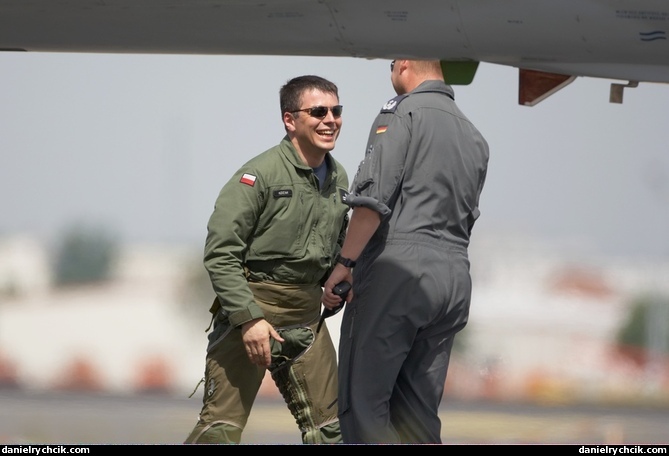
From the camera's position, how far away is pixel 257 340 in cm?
465

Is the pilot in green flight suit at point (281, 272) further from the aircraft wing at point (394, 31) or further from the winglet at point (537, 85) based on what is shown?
the winglet at point (537, 85)

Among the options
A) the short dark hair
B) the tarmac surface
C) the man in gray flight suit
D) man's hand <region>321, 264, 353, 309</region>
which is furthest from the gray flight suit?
the tarmac surface

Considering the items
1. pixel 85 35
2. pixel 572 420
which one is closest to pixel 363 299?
pixel 85 35

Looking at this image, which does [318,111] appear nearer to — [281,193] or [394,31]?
[281,193]

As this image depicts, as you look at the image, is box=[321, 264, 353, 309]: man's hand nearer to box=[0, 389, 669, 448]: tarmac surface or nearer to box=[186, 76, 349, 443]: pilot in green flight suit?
box=[186, 76, 349, 443]: pilot in green flight suit

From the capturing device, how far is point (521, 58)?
15.2 feet

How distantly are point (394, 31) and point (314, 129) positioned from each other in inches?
20.0

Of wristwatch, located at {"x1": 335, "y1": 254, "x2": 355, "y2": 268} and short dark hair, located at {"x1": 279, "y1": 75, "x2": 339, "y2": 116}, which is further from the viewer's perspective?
short dark hair, located at {"x1": 279, "y1": 75, "x2": 339, "y2": 116}

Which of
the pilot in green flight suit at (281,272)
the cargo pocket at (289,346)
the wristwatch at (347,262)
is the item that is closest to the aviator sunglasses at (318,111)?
the pilot in green flight suit at (281,272)

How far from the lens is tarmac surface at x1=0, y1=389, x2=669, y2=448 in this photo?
657 centimetres

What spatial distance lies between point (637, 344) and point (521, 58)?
5155 millimetres

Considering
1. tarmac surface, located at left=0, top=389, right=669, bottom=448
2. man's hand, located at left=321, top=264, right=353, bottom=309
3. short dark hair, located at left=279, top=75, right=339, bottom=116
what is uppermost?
short dark hair, located at left=279, top=75, right=339, bottom=116

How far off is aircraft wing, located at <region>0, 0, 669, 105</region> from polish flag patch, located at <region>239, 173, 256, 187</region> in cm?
47
